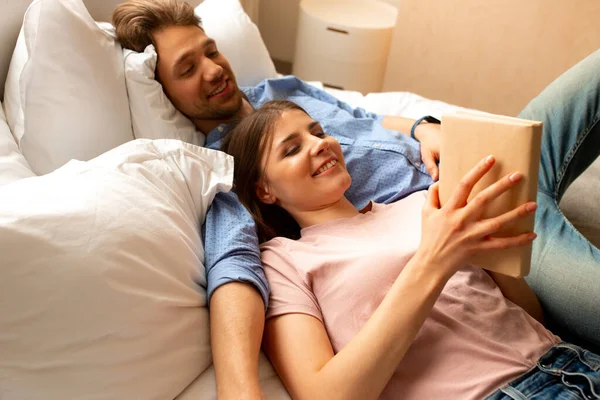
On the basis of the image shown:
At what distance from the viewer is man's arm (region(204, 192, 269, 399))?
33.4 inches

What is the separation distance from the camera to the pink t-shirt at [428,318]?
92 cm

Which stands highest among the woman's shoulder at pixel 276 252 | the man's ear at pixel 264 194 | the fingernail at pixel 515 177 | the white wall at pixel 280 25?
the fingernail at pixel 515 177

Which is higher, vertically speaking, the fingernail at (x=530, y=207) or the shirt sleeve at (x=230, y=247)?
the fingernail at (x=530, y=207)

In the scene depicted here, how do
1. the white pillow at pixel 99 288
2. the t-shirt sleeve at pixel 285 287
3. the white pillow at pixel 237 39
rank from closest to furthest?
the white pillow at pixel 99 288, the t-shirt sleeve at pixel 285 287, the white pillow at pixel 237 39

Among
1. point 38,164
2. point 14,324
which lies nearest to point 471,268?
point 14,324

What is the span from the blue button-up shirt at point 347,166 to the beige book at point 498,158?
14.7 inches

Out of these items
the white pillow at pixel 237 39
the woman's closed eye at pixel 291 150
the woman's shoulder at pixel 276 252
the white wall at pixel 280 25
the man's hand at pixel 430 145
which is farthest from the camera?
the white wall at pixel 280 25

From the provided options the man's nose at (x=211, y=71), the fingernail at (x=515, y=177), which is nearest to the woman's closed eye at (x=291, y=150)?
the man's nose at (x=211, y=71)

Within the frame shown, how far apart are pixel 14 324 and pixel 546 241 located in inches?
40.4

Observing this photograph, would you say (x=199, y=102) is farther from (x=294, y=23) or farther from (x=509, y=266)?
(x=294, y=23)

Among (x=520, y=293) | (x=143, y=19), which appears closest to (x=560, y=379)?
(x=520, y=293)

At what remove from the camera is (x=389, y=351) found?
2.74ft

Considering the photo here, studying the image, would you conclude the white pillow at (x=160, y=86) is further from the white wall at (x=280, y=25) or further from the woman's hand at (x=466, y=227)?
the white wall at (x=280, y=25)

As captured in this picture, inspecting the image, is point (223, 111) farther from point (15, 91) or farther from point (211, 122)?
point (15, 91)
